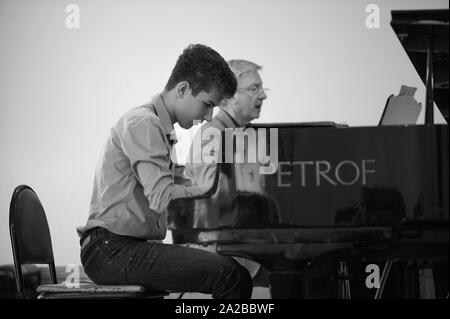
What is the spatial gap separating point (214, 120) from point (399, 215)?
1.51 metres

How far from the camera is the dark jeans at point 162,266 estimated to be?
7.23 ft

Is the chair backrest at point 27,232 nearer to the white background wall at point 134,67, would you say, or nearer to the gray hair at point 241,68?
the gray hair at point 241,68

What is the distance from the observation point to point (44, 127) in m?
4.80

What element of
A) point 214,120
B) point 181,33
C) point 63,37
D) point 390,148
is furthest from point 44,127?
point 390,148

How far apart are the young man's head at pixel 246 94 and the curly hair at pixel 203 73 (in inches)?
43.6

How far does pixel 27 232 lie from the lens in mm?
2572

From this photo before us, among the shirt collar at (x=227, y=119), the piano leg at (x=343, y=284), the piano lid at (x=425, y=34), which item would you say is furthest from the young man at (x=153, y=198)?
the shirt collar at (x=227, y=119)

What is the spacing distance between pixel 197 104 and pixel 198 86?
0.06m

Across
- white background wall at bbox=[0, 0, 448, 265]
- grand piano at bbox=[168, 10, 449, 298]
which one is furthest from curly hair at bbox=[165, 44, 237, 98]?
white background wall at bbox=[0, 0, 448, 265]

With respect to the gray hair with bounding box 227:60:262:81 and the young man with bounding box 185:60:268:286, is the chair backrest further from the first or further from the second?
the gray hair with bounding box 227:60:262:81

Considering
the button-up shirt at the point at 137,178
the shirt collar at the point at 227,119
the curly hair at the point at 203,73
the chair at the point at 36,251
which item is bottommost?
the chair at the point at 36,251

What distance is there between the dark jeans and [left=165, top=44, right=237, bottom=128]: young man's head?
420 mm

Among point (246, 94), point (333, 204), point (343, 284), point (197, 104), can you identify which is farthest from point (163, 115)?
point (246, 94)

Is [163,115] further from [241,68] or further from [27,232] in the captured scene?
[241,68]
